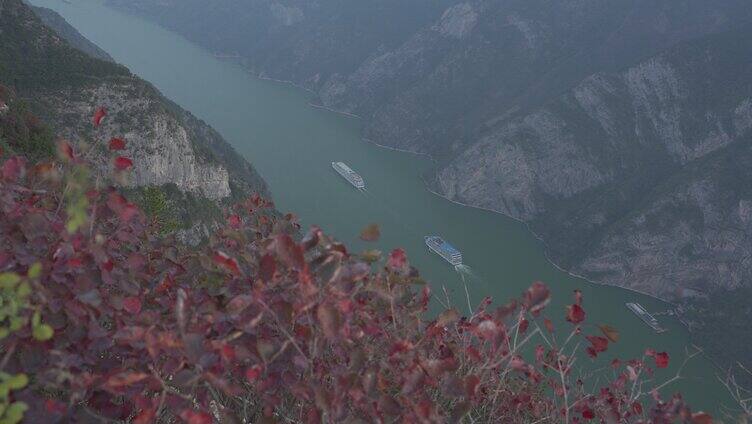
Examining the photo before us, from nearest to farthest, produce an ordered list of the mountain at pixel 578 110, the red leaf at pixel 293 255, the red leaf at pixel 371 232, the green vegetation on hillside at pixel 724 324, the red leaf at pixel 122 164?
the red leaf at pixel 293 255 < the red leaf at pixel 371 232 < the red leaf at pixel 122 164 < the green vegetation on hillside at pixel 724 324 < the mountain at pixel 578 110

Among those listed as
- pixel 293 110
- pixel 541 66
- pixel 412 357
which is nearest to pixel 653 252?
pixel 541 66

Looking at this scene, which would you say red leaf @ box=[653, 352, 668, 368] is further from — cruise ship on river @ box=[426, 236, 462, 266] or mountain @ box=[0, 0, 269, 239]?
cruise ship on river @ box=[426, 236, 462, 266]

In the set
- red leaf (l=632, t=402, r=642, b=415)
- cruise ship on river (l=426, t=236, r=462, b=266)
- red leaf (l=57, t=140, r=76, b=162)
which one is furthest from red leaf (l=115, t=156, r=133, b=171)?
cruise ship on river (l=426, t=236, r=462, b=266)

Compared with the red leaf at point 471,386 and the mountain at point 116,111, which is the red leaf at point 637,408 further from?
the mountain at point 116,111

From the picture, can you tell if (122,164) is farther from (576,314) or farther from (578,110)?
(578,110)

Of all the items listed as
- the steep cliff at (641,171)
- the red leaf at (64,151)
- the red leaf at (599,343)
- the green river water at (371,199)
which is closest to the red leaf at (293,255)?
the red leaf at (64,151)

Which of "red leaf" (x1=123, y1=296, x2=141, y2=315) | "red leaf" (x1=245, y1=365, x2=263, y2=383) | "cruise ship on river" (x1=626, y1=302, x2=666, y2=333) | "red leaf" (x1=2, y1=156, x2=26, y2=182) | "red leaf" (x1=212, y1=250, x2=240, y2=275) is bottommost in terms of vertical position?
"cruise ship on river" (x1=626, y1=302, x2=666, y2=333)
